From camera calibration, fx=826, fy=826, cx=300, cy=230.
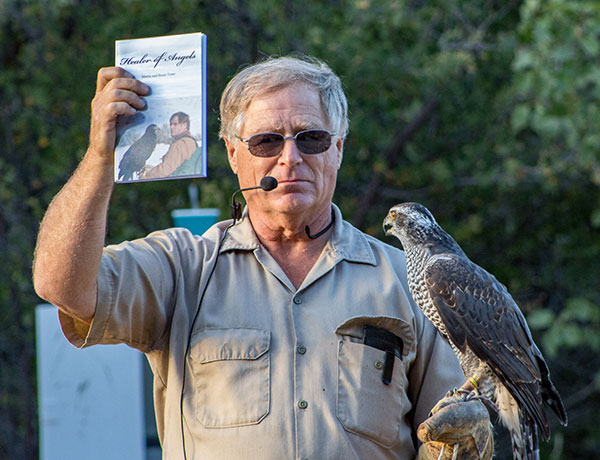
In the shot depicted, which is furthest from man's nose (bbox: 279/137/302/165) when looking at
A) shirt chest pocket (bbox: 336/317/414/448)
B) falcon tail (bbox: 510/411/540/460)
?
falcon tail (bbox: 510/411/540/460)

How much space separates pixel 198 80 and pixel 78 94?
4.92 meters

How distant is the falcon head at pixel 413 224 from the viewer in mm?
2934

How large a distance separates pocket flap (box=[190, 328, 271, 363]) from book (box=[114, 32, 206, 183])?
1.99 feet

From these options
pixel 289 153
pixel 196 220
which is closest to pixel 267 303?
pixel 289 153

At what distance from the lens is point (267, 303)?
2.77m

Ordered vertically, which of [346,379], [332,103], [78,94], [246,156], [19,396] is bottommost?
[19,396]

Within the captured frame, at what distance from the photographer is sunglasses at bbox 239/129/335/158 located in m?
2.82

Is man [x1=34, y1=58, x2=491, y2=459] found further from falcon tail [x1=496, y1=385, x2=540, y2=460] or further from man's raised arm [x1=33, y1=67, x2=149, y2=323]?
falcon tail [x1=496, y1=385, x2=540, y2=460]

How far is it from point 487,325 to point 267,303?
0.78 m

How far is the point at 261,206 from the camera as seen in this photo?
2922 millimetres

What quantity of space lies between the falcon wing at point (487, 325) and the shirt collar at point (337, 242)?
0.26 metres

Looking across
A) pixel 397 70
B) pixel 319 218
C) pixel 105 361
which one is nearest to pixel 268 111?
pixel 319 218

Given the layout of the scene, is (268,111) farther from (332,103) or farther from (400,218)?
(400,218)

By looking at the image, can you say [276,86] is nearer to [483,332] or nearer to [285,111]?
[285,111]
